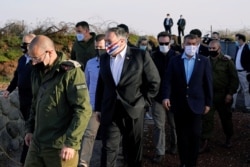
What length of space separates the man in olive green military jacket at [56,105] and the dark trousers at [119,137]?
1287mm

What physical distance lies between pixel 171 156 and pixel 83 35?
96.0 inches

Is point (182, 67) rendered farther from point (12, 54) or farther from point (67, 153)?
point (12, 54)

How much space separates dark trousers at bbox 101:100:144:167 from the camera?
596 centimetres

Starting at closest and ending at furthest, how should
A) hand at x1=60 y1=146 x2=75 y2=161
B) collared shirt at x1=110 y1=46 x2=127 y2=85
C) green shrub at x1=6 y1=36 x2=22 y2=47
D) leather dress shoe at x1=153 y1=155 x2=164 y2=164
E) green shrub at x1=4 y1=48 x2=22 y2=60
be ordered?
hand at x1=60 y1=146 x2=75 y2=161, collared shirt at x1=110 y1=46 x2=127 y2=85, leather dress shoe at x1=153 y1=155 x2=164 y2=164, green shrub at x1=4 y1=48 x2=22 y2=60, green shrub at x1=6 y1=36 x2=22 y2=47

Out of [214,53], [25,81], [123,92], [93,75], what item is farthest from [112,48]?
[214,53]

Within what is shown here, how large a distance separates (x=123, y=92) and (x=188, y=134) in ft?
4.90

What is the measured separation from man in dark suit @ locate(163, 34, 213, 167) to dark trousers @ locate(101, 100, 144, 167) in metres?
0.97

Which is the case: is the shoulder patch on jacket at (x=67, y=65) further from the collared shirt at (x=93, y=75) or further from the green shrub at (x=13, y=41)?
the green shrub at (x=13, y=41)

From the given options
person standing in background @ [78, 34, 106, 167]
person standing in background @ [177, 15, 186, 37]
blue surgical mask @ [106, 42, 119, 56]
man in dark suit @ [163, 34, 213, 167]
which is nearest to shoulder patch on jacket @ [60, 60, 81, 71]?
blue surgical mask @ [106, 42, 119, 56]

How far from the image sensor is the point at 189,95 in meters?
6.91

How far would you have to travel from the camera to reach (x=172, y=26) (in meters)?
28.2

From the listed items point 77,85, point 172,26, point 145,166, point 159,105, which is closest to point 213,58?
point 159,105

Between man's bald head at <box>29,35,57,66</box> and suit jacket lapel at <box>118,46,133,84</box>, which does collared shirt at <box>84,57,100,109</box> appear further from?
man's bald head at <box>29,35,57,66</box>

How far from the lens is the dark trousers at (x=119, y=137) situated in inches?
235
